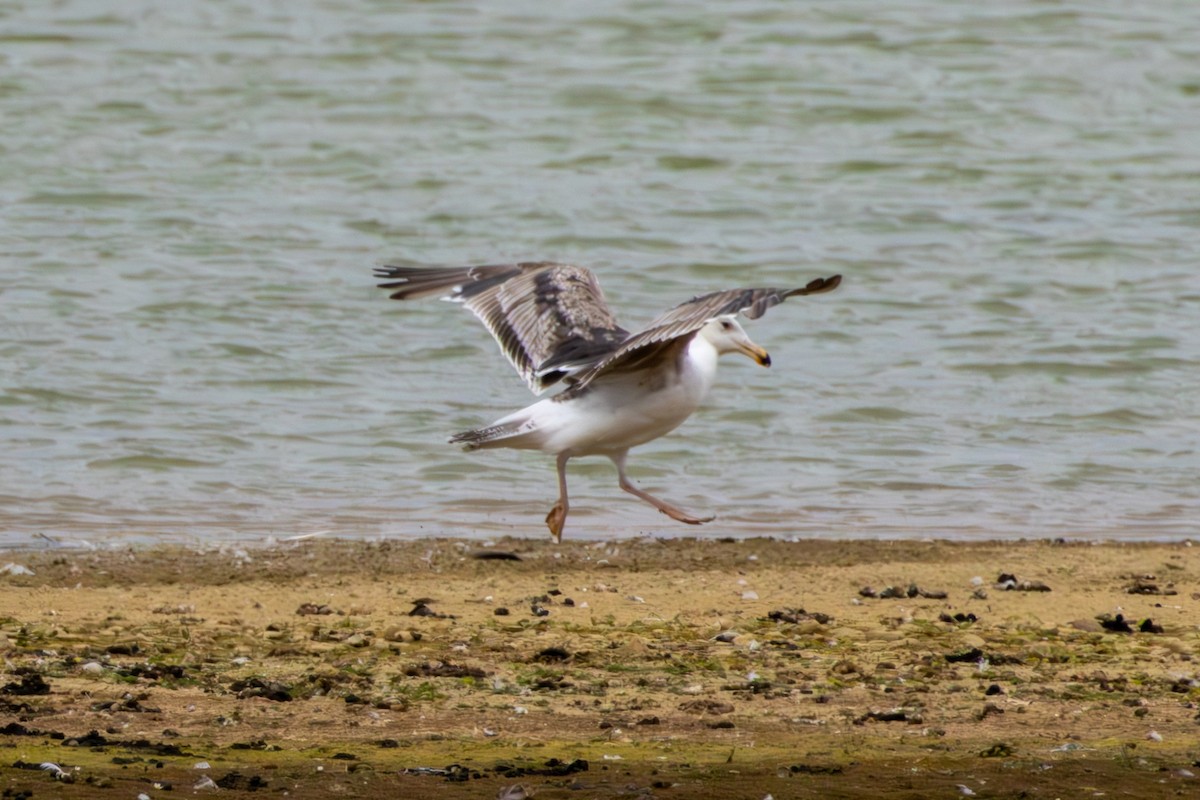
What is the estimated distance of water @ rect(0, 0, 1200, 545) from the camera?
33.3 feet

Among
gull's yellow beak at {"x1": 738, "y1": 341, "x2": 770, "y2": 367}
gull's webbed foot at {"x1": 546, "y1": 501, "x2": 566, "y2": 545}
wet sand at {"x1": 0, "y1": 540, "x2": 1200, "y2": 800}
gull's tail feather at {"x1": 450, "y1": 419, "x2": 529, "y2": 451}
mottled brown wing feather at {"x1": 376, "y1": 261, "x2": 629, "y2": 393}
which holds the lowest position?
gull's webbed foot at {"x1": 546, "y1": 501, "x2": 566, "y2": 545}

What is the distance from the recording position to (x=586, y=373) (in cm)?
846

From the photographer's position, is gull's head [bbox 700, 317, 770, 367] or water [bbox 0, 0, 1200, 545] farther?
water [bbox 0, 0, 1200, 545]

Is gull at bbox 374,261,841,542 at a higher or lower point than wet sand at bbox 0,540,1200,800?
higher

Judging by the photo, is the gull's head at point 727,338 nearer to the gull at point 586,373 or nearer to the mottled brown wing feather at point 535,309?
the gull at point 586,373

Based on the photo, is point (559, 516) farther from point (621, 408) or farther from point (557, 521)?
point (621, 408)

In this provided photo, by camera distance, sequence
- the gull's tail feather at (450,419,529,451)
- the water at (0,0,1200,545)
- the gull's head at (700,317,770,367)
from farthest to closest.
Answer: the water at (0,0,1200,545)
the gull's head at (700,317,770,367)
the gull's tail feather at (450,419,529,451)

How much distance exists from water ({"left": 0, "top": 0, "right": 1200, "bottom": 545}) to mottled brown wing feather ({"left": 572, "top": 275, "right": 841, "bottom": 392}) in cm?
131

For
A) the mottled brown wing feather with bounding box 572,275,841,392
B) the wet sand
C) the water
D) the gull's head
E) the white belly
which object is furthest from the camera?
the water

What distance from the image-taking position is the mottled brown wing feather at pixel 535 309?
8820 millimetres

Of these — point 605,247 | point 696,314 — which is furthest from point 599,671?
point 605,247

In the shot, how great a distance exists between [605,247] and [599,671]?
30.1ft

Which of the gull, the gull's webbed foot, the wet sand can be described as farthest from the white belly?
the wet sand

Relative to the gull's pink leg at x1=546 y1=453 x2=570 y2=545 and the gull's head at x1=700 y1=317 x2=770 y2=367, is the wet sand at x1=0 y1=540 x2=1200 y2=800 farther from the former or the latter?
the gull's head at x1=700 y1=317 x2=770 y2=367
